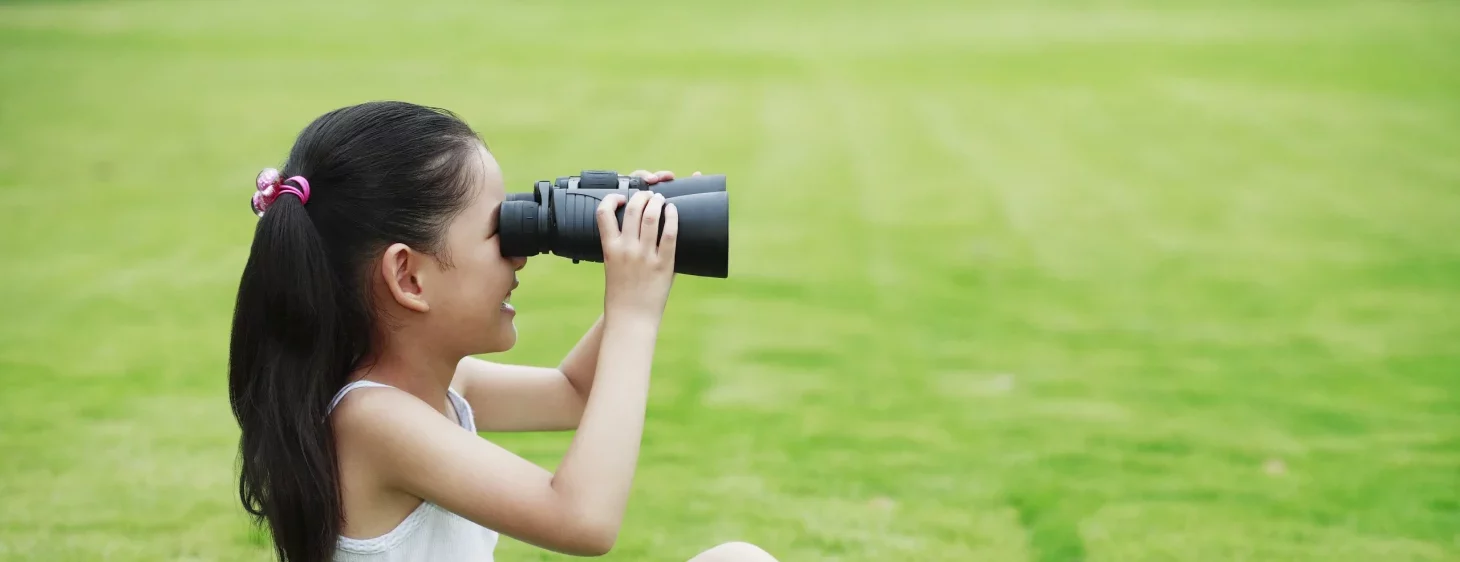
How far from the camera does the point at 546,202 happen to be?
1750mm

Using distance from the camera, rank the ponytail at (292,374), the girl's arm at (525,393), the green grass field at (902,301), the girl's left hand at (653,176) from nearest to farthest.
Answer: the ponytail at (292,374), the girl's left hand at (653,176), the girl's arm at (525,393), the green grass field at (902,301)

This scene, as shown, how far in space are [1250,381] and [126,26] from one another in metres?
13.1

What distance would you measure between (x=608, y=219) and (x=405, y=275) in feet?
0.89

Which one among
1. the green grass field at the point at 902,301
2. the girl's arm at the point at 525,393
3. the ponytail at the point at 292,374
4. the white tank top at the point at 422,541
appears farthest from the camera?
the green grass field at the point at 902,301

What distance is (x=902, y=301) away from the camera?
5.21m

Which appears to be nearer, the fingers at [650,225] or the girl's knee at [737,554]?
the fingers at [650,225]

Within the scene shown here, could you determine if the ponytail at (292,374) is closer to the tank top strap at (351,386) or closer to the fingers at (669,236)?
the tank top strap at (351,386)

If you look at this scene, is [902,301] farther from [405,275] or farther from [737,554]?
[405,275]

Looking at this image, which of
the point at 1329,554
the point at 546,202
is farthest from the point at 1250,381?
the point at 546,202

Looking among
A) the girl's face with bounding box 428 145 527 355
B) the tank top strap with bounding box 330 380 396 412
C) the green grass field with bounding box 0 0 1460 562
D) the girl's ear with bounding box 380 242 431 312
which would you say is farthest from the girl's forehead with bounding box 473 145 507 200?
the green grass field with bounding box 0 0 1460 562

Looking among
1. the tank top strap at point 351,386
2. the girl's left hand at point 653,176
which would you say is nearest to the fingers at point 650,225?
the girl's left hand at point 653,176

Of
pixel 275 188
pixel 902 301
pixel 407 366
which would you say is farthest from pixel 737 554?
pixel 902 301

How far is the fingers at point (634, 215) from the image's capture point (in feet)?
5.65

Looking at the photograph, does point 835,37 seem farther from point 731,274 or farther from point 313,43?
point 731,274
